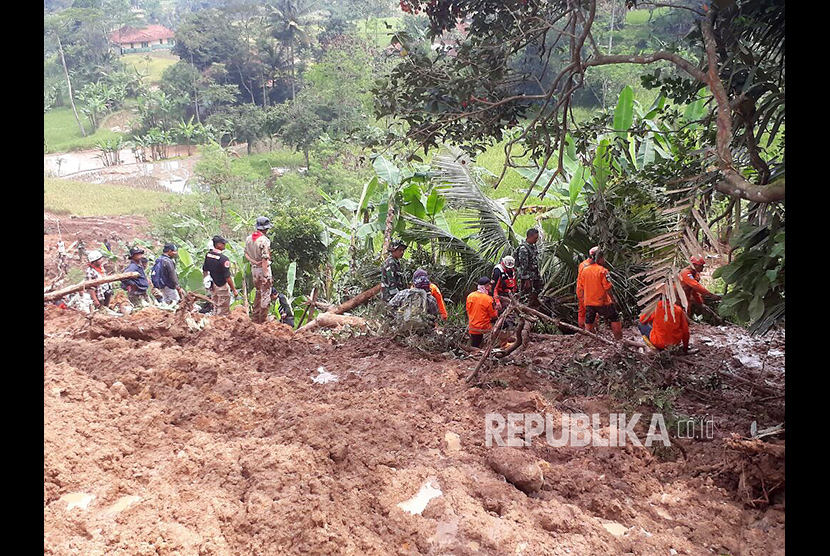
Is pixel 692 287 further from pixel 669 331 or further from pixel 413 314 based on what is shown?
pixel 413 314

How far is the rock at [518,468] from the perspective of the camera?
3613 millimetres

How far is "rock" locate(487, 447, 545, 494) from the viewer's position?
361cm

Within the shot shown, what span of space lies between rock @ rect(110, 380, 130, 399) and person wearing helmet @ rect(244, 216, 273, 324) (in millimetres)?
2996

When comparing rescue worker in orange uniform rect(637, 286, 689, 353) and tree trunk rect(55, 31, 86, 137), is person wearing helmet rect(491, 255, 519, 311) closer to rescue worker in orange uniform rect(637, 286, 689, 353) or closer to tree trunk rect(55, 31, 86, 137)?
rescue worker in orange uniform rect(637, 286, 689, 353)

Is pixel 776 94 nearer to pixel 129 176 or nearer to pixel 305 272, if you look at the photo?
pixel 305 272

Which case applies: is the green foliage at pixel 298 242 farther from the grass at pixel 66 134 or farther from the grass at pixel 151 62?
the grass at pixel 151 62

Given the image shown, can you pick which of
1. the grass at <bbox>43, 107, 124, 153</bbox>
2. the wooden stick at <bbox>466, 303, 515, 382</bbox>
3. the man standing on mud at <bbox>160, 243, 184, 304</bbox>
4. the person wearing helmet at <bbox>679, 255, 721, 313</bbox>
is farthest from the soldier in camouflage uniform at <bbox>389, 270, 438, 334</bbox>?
the grass at <bbox>43, 107, 124, 153</bbox>

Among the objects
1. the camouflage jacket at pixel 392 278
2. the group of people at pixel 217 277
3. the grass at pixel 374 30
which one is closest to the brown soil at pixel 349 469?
the camouflage jacket at pixel 392 278

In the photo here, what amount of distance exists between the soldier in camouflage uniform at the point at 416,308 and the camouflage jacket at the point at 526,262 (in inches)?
55.9

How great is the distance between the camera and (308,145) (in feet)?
100

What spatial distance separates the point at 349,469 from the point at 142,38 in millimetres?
52746

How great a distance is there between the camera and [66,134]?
124 ft

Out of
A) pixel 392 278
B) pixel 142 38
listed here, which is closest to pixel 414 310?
pixel 392 278

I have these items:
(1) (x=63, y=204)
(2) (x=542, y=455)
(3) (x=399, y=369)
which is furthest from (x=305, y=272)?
(1) (x=63, y=204)
